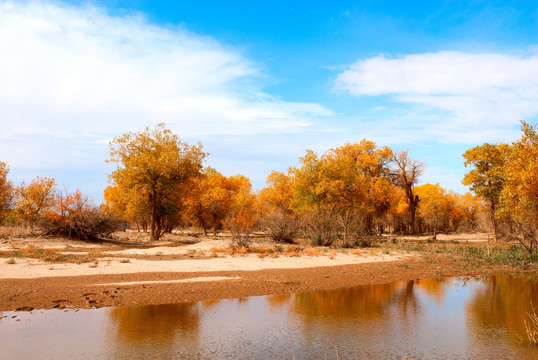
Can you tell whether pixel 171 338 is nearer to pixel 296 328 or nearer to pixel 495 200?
pixel 296 328

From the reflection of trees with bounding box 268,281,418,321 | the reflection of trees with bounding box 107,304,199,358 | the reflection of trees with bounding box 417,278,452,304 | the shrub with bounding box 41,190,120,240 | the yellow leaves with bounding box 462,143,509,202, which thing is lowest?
the reflection of trees with bounding box 417,278,452,304

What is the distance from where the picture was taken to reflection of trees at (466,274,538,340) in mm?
11729

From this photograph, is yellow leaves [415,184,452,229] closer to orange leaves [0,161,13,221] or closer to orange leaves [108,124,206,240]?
orange leaves [108,124,206,240]

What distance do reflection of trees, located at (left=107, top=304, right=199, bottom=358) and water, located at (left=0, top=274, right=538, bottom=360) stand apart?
0.9 inches

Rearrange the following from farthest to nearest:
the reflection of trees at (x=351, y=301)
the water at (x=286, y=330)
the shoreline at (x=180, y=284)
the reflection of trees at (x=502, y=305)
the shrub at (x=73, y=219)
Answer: the shrub at (x=73, y=219) → the shoreline at (x=180, y=284) → the reflection of trees at (x=351, y=301) → the reflection of trees at (x=502, y=305) → the water at (x=286, y=330)

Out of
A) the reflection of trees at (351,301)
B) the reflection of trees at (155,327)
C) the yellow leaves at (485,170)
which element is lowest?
the reflection of trees at (351,301)

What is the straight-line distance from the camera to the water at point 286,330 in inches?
367

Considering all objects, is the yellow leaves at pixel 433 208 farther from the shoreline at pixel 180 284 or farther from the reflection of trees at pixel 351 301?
the reflection of trees at pixel 351 301

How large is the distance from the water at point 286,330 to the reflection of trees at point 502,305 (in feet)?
0.11

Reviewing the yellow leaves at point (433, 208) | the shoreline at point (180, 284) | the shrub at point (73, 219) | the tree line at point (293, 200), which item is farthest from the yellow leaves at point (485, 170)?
the shrub at point (73, 219)

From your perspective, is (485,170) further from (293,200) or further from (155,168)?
(155,168)

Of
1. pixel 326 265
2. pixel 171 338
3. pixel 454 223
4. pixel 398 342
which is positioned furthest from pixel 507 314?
pixel 454 223

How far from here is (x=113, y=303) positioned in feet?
45.4

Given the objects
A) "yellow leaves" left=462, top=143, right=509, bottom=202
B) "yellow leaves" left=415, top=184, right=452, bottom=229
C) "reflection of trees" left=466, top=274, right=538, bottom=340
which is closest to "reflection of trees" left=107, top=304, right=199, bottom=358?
"reflection of trees" left=466, top=274, right=538, bottom=340
